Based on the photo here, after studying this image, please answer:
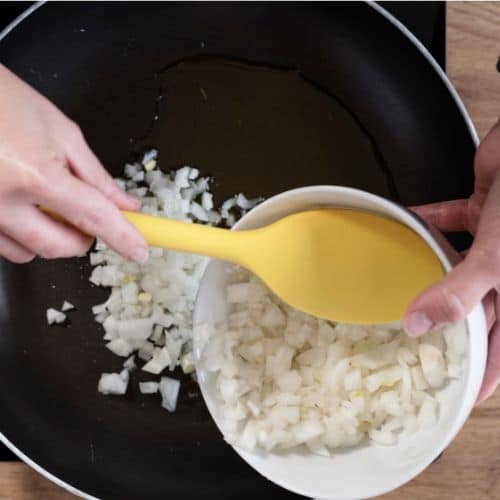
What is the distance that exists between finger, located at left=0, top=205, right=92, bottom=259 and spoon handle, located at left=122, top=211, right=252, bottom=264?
8cm

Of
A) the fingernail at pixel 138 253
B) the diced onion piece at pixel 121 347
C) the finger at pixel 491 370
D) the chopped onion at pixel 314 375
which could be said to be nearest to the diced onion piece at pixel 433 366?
the chopped onion at pixel 314 375

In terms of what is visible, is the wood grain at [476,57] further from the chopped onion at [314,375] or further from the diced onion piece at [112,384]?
the diced onion piece at [112,384]

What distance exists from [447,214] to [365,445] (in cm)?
34

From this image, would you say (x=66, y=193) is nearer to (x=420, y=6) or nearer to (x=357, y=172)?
(x=357, y=172)

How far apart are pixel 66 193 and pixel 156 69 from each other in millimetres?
441

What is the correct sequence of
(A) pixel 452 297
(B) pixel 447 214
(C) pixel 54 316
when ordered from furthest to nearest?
(C) pixel 54 316, (B) pixel 447 214, (A) pixel 452 297

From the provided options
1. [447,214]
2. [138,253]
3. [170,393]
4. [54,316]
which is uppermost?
[138,253]

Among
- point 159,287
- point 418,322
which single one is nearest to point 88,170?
point 159,287

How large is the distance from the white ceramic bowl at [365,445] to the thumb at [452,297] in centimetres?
3

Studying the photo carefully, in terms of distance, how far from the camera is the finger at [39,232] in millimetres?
854

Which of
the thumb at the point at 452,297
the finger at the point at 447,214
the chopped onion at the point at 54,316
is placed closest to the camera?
the thumb at the point at 452,297

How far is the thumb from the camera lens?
76 cm

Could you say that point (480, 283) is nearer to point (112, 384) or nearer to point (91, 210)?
point (91, 210)

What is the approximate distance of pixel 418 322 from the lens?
0.78 meters
